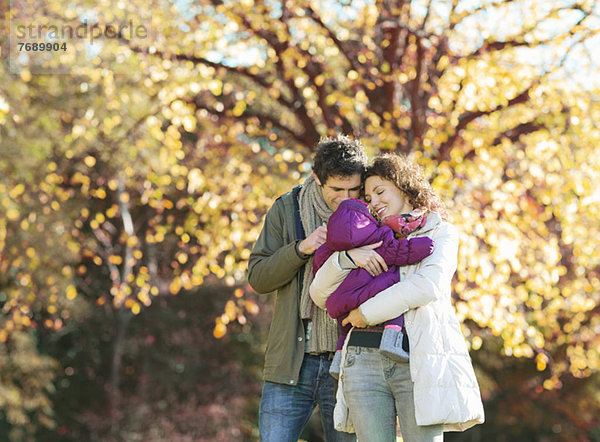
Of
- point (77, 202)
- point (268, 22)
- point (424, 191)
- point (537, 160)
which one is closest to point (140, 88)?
point (268, 22)

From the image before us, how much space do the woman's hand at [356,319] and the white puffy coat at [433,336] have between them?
0.11ft

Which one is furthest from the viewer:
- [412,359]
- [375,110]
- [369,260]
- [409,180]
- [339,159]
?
[375,110]

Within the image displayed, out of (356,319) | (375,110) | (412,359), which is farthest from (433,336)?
(375,110)

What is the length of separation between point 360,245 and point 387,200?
23 cm

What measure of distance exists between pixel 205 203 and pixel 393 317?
3.60 meters

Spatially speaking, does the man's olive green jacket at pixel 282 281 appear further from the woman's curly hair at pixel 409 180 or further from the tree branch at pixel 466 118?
the tree branch at pixel 466 118

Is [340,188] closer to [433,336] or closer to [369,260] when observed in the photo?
[369,260]

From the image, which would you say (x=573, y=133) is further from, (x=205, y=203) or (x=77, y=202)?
(x=77, y=202)

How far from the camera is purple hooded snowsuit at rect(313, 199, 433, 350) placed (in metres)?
2.60

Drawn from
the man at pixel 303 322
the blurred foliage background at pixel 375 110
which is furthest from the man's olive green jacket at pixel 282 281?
the blurred foliage background at pixel 375 110

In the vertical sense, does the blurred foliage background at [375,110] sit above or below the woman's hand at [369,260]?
above

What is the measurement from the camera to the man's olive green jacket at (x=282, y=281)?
291cm

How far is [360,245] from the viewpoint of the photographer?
2645mm

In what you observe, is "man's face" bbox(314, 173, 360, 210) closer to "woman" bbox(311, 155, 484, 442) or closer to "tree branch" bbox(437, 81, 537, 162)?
"woman" bbox(311, 155, 484, 442)
